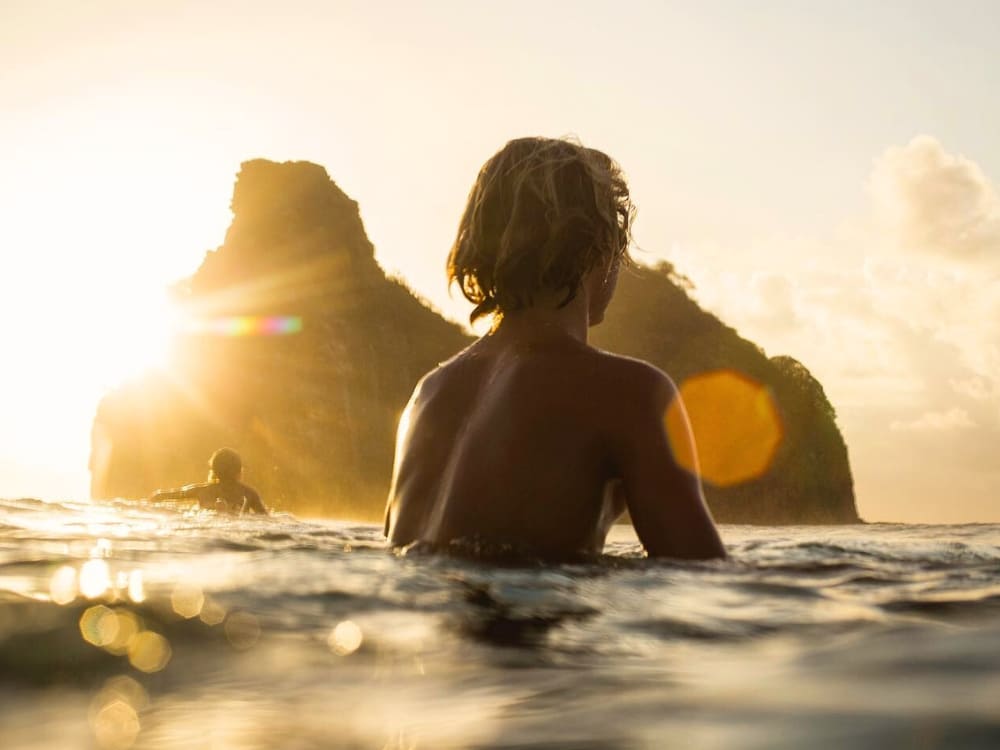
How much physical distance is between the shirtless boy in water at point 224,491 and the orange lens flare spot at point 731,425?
105 ft

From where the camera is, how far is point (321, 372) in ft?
145

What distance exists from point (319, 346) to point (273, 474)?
7055 millimetres

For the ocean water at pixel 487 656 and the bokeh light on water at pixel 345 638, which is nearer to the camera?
the ocean water at pixel 487 656

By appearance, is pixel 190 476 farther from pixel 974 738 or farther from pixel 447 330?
pixel 974 738

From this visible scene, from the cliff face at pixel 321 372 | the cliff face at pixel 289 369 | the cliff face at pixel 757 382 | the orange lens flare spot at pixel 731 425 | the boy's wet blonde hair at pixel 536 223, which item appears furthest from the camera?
the orange lens flare spot at pixel 731 425

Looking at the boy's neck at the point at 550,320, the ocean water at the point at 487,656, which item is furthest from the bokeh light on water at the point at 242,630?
the boy's neck at the point at 550,320

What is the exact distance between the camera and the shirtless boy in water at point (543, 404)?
8.69ft

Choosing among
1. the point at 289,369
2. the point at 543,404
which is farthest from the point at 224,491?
the point at 289,369

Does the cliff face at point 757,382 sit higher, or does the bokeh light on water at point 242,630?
the cliff face at point 757,382

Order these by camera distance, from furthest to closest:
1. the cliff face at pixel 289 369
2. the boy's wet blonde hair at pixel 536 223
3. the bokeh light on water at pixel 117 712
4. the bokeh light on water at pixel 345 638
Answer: the cliff face at pixel 289 369 < the boy's wet blonde hair at pixel 536 223 < the bokeh light on water at pixel 345 638 < the bokeh light on water at pixel 117 712

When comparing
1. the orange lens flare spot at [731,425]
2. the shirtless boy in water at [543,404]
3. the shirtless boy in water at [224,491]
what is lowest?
the shirtless boy in water at [224,491]

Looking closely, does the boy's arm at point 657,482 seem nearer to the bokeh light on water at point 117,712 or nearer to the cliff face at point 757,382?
the bokeh light on water at point 117,712

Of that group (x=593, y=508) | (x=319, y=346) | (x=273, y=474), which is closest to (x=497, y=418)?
(x=593, y=508)

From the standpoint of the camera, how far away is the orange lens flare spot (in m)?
43.7
